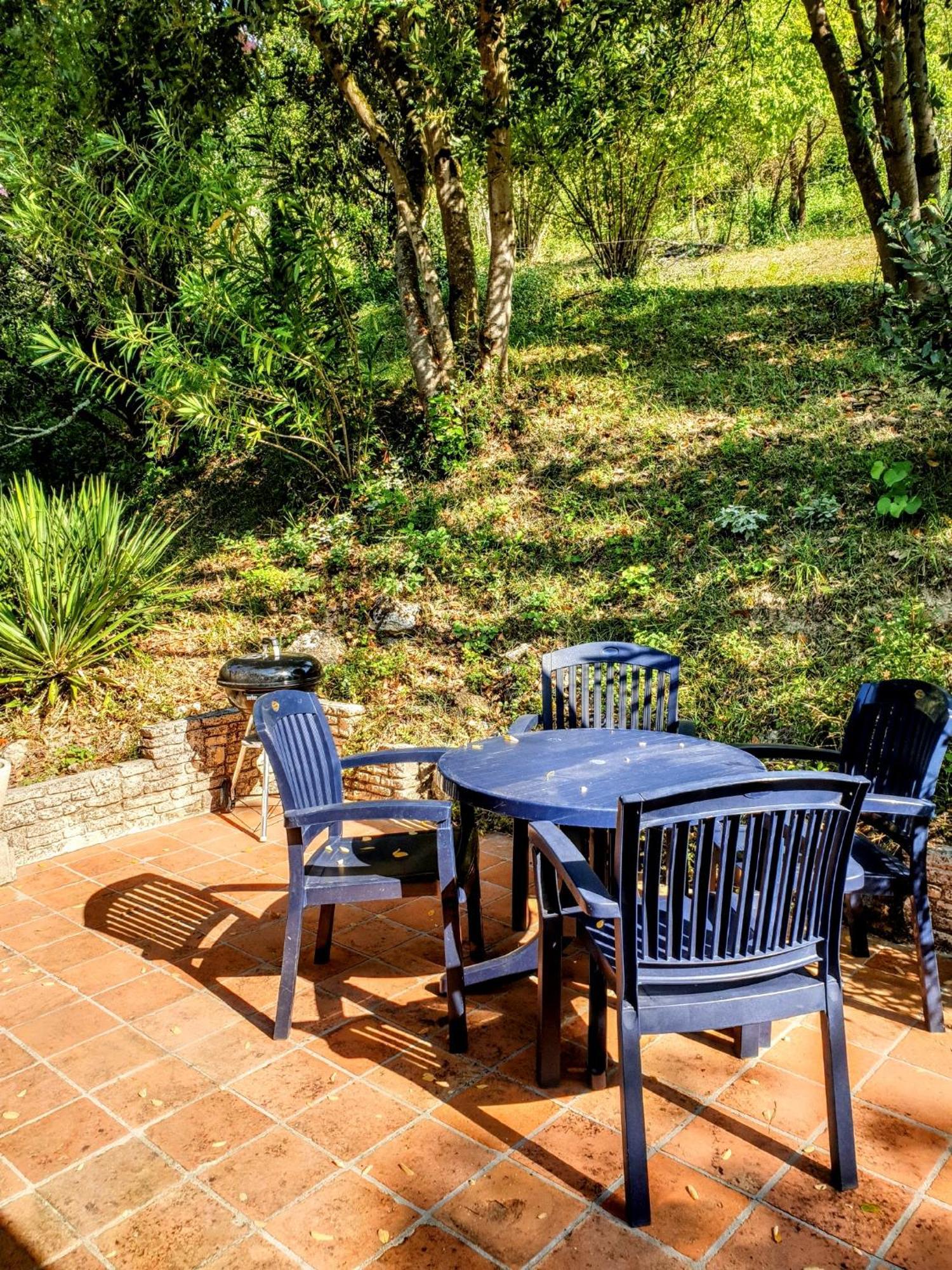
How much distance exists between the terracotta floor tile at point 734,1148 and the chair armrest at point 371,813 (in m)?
1.04

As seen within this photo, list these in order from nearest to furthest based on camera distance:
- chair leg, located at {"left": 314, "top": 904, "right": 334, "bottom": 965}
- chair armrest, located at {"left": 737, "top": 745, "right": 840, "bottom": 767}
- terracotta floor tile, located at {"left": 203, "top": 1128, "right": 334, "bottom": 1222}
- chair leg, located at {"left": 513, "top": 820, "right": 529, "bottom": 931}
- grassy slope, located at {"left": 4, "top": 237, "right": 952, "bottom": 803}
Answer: terracotta floor tile, located at {"left": 203, "top": 1128, "right": 334, "bottom": 1222}, chair armrest, located at {"left": 737, "top": 745, "right": 840, "bottom": 767}, chair leg, located at {"left": 314, "top": 904, "right": 334, "bottom": 965}, chair leg, located at {"left": 513, "top": 820, "right": 529, "bottom": 931}, grassy slope, located at {"left": 4, "top": 237, "right": 952, "bottom": 803}

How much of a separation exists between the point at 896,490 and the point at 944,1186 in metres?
4.04

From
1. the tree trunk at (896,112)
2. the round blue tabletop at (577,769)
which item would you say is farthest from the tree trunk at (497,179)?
the round blue tabletop at (577,769)

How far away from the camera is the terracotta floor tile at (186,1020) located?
2.87m

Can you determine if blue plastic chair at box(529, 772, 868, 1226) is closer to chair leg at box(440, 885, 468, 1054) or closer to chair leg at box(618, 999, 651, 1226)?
chair leg at box(618, 999, 651, 1226)

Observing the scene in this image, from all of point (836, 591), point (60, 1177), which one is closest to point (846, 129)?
point (836, 591)

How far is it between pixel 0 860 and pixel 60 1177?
2286mm

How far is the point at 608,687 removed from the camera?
13.0 feet

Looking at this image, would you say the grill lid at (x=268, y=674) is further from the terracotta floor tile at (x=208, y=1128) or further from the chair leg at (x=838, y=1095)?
the chair leg at (x=838, y=1095)

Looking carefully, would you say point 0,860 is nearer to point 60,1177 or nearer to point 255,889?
point 255,889

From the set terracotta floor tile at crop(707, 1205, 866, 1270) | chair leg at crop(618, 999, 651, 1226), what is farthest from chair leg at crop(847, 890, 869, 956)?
chair leg at crop(618, 999, 651, 1226)

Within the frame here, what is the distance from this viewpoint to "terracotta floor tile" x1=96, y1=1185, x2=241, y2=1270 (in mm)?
1976

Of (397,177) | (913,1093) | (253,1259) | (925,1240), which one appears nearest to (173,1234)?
(253,1259)

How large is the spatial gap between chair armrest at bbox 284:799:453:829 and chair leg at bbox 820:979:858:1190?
1.13m
